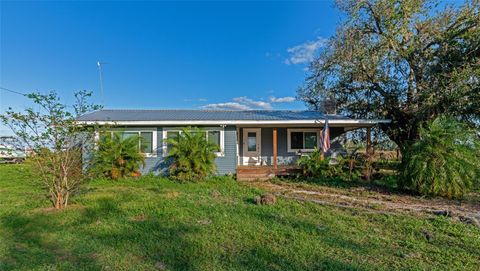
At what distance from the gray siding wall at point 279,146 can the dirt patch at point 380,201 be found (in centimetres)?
391

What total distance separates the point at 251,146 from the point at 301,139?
2478 millimetres

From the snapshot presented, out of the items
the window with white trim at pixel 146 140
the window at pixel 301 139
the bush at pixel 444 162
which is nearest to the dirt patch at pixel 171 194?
the window with white trim at pixel 146 140

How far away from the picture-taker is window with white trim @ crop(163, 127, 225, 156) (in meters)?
11.4

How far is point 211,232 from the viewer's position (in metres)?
4.62

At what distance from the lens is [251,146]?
44.4 ft

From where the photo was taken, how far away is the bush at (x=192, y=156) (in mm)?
10117

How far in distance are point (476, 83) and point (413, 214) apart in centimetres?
757

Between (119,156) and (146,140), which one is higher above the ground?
(146,140)

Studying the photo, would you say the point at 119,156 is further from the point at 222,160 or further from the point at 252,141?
the point at 252,141

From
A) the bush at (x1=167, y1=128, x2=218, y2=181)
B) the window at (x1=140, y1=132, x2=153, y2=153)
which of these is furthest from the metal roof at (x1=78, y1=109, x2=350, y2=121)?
the bush at (x1=167, y1=128, x2=218, y2=181)

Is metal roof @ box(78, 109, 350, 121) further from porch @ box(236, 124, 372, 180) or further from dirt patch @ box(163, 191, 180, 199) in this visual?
dirt patch @ box(163, 191, 180, 199)

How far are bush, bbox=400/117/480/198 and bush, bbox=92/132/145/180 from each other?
9.36 metres

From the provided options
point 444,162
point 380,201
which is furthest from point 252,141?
point 444,162

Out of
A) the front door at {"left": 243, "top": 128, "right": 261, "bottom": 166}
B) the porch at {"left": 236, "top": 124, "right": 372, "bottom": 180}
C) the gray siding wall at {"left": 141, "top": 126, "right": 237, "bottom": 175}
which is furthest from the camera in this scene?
the front door at {"left": 243, "top": 128, "right": 261, "bottom": 166}
